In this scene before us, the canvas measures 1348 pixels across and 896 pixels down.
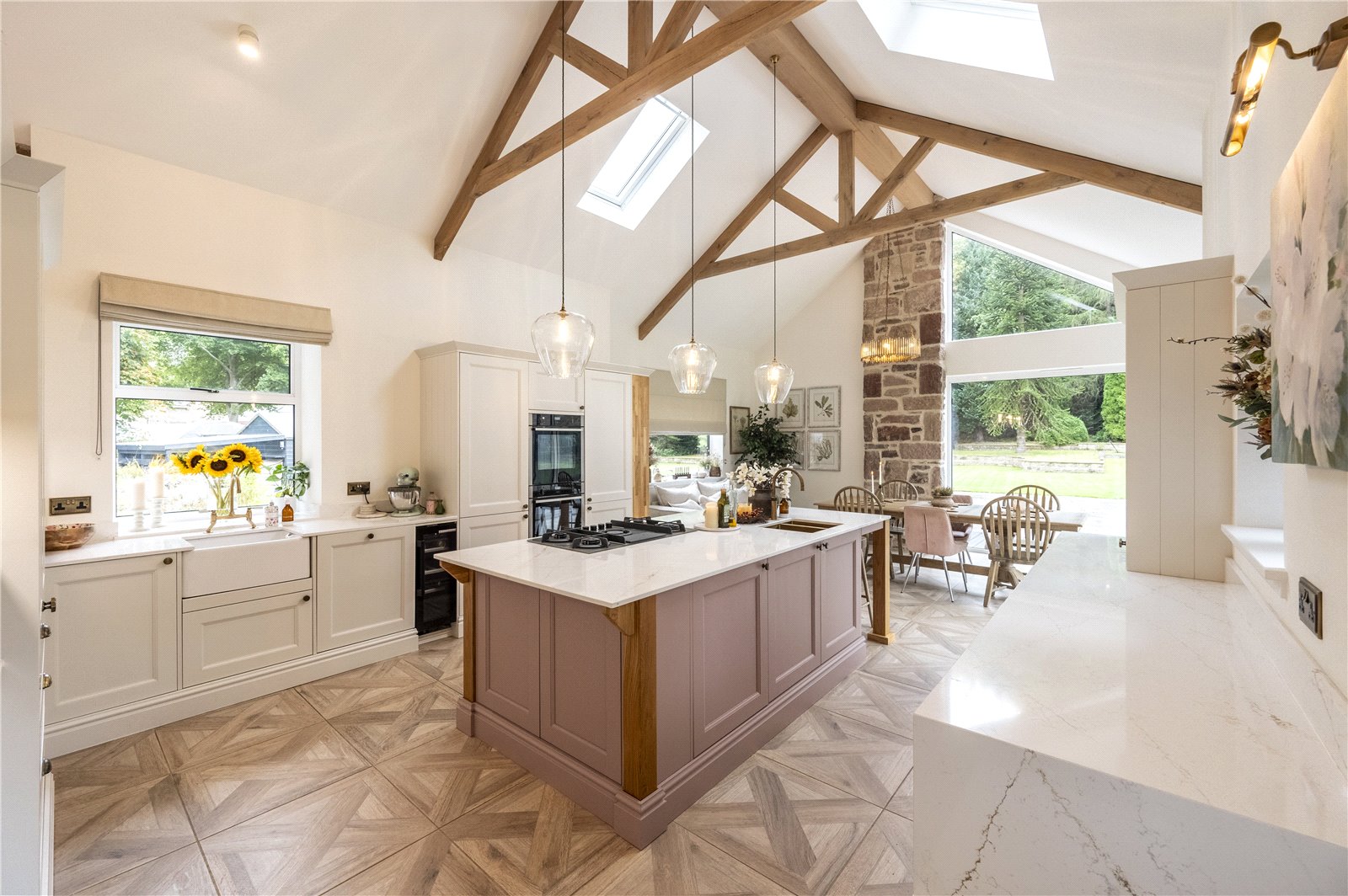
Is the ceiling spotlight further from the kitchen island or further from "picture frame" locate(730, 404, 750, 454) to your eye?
"picture frame" locate(730, 404, 750, 454)

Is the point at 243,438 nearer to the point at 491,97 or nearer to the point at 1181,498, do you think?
the point at 491,97

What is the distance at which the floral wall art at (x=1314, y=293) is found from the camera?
908 millimetres

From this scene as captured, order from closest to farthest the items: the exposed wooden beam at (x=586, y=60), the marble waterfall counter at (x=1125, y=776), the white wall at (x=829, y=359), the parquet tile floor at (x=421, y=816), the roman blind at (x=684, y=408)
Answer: the marble waterfall counter at (x=1125, y=776) → the parquet tile floor at (x=421, y=816) → the exposed wooden beam at (x=586, y=60) → the roman blind at (x=684, y=408) → the white wall at (x=829, y=359)

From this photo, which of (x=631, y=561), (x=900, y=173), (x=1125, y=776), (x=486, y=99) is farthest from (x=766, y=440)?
(x=1125, y=776)

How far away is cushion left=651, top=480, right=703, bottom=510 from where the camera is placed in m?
A: 6.39

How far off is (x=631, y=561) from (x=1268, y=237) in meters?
2.30

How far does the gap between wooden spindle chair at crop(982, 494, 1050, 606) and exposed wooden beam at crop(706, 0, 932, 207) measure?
11.1 ft

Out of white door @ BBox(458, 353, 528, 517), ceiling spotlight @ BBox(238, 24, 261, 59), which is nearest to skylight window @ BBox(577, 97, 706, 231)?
white door @ BBox(458, 353, 528, 517)

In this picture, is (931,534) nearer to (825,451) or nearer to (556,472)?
(825,451)

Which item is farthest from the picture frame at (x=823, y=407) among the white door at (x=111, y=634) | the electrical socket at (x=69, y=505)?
the electrical socket at (x=69, y=505)

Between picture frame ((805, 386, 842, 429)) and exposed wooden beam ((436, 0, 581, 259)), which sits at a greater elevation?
exposed wooden beam ((436, 0, 581, 259))

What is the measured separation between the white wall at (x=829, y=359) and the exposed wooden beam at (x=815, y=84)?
2.13 m

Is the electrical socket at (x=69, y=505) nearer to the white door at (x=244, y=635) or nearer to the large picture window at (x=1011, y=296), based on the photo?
the white door at (x=244, y=635)

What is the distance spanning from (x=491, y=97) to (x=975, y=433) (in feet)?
19.5
